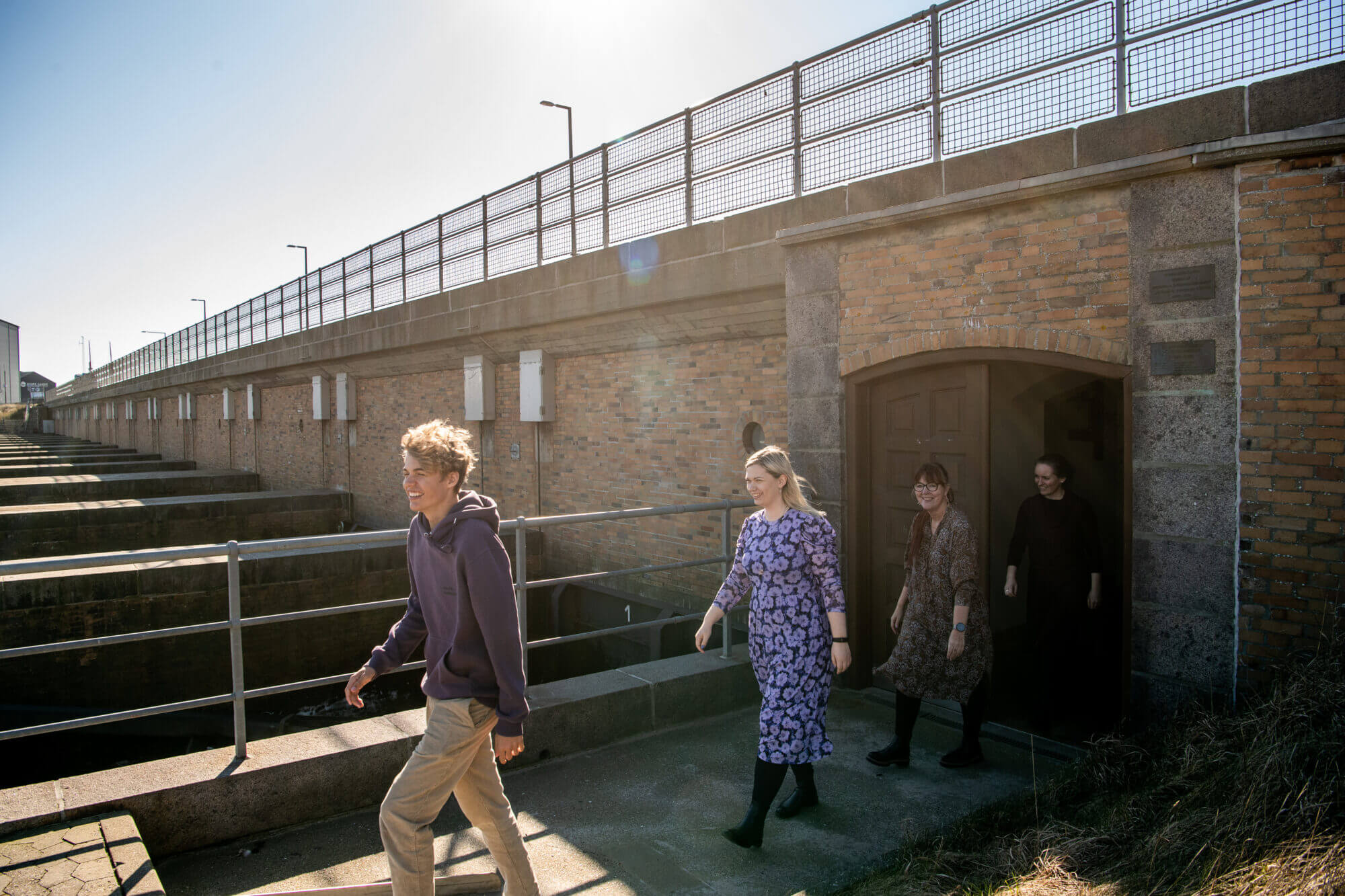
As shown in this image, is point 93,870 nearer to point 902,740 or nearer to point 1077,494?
point 902,740

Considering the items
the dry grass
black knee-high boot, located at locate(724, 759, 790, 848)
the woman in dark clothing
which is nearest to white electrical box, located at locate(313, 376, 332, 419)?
the woman in dark clothing

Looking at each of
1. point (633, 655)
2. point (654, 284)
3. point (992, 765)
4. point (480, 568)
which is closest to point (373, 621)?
point (633, 655)

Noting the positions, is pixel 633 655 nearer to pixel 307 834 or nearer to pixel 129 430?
pixel 307 834

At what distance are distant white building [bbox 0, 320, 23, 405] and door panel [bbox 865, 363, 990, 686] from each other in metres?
108

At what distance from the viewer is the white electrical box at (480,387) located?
12906mm

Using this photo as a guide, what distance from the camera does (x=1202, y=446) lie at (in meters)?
4.86

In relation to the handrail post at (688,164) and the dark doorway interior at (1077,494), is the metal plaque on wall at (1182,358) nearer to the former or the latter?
the dark doorway interior at (1077,494)

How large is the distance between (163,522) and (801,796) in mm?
14937

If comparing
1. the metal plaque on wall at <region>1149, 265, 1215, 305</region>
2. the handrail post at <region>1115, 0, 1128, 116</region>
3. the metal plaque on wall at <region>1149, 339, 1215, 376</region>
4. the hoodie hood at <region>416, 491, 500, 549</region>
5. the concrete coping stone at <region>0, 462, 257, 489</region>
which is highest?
the handrail post at <region>1115, 0, 1128, 116</region>

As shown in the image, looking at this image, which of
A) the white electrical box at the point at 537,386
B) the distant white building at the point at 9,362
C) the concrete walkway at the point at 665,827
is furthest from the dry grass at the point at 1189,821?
the distant white building at the point at 9,362

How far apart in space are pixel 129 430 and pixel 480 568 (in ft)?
166

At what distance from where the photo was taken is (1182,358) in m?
4.91

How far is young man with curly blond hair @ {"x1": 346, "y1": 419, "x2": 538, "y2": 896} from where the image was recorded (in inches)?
116

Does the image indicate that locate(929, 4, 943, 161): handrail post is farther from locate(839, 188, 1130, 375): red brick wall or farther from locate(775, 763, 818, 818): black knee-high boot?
locate(775, 763, 818, 818): black knee-high boot
